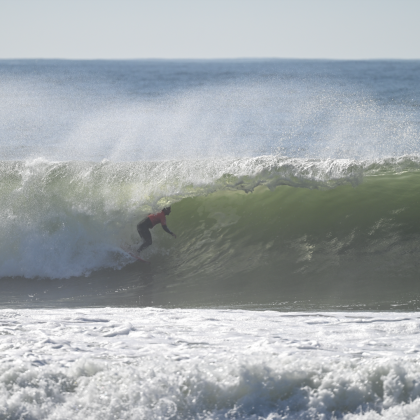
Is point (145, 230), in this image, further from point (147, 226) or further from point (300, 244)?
point (300, 244)

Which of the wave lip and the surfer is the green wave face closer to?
the wave lip

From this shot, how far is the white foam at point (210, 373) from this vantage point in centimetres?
312

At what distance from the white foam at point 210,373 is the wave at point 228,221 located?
8.19 feet

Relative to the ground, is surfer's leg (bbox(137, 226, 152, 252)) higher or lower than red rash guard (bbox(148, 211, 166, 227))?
lower

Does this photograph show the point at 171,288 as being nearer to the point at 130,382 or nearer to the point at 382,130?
the point at 130,382

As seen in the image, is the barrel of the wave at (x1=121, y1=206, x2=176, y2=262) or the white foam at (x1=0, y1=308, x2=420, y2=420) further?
the barrel of the wave at (x1=121, y1=206, x2=176, y2=262)

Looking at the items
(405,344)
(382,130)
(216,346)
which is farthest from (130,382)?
(382,130)

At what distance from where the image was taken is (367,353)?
3713mm

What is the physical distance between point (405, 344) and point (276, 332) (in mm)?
1055

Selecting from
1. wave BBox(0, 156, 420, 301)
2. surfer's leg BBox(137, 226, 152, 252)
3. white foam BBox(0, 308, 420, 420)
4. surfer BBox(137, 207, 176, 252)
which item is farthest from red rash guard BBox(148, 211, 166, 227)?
white foam BBox(0, 308, 420, 420)

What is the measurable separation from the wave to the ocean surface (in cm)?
3

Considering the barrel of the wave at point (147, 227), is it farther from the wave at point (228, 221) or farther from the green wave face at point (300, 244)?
the green wave face at point (300, 244)

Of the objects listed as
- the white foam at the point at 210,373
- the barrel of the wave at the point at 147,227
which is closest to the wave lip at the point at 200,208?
the barrel of the wave at the point at 147,227

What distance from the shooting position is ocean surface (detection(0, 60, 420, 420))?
3230mm
